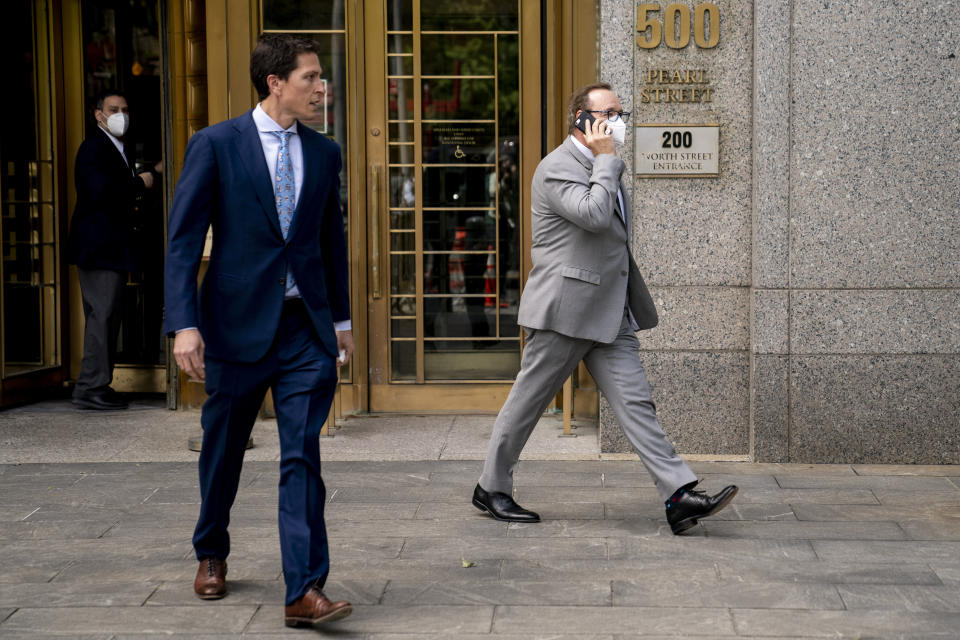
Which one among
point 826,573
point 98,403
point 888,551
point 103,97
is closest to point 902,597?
point 826,573

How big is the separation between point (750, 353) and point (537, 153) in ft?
6.66

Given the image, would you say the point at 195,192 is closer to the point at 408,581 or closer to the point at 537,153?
the point at 408,581

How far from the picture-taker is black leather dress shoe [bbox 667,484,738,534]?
5078mm

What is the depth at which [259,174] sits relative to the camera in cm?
418

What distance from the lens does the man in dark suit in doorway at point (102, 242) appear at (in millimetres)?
8500

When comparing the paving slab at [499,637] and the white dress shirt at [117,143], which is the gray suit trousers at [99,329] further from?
the paving slab at [499,637]

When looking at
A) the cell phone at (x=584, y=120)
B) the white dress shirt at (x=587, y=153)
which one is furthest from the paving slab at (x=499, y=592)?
the cell phone at (x=584, y=120)

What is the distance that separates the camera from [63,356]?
9.04 m

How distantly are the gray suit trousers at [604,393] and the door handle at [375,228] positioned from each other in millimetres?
2678

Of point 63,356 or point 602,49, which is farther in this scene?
point 63,356

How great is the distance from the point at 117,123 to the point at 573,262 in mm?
4522

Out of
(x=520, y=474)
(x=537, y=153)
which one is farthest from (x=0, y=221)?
(x=520, y=474)

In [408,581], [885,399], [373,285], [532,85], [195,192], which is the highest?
[532,85]

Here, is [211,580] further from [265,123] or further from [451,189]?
[451,189]
